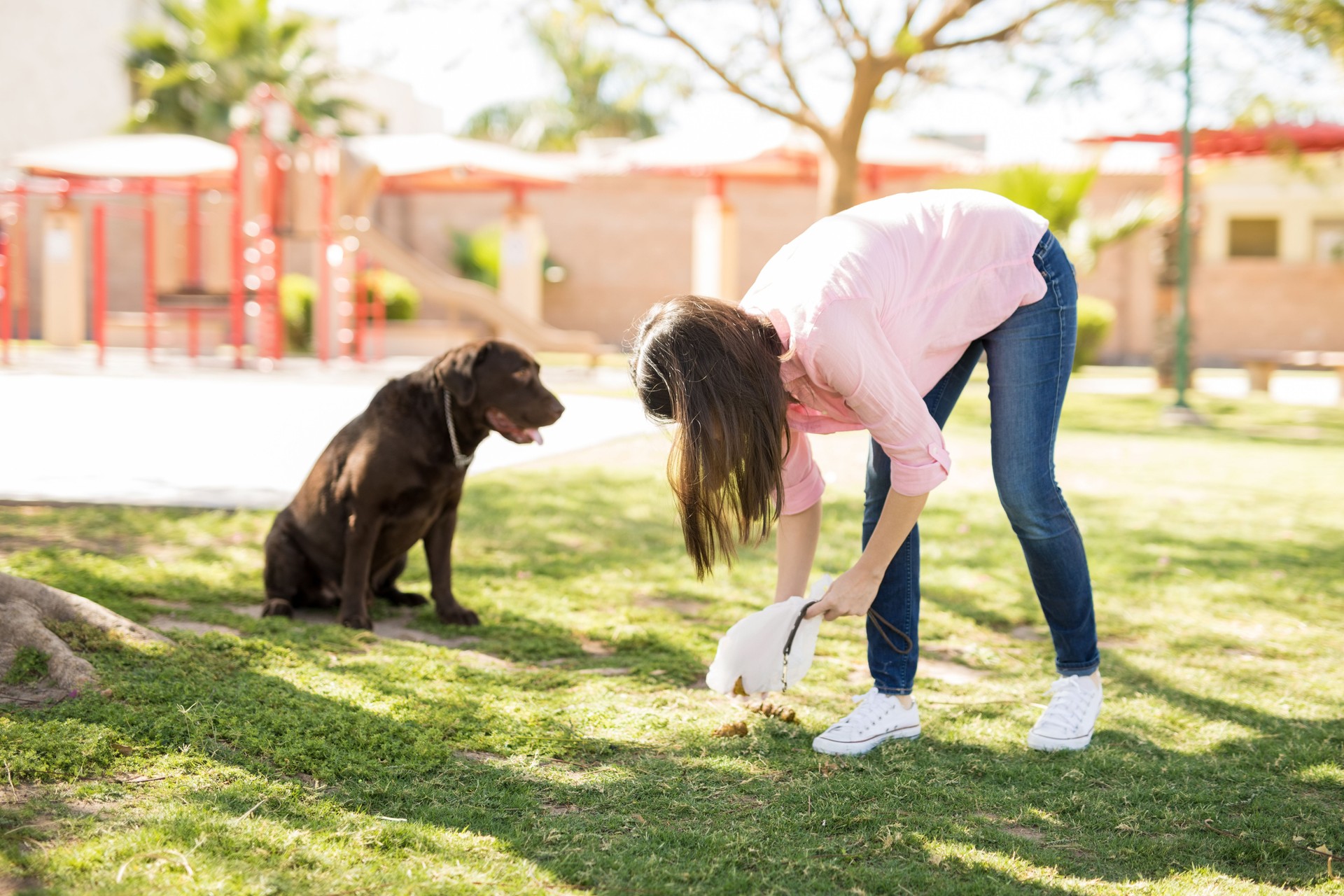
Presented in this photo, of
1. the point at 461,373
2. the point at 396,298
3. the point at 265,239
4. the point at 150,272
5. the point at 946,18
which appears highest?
the point at 946,18

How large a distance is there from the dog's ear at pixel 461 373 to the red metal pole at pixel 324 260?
1149 cm

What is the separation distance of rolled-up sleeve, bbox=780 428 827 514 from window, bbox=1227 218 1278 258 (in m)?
26.2

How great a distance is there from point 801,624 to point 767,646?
3.5 inches

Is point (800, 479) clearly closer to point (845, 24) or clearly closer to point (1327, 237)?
point (845, 24)

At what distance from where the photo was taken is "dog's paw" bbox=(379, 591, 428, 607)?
418cm

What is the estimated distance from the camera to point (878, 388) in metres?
2.16

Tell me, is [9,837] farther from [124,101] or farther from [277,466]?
[124,101]

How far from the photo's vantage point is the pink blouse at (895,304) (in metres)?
2.17

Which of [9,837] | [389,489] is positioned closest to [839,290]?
[9,837]

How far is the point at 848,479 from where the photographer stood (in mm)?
7258

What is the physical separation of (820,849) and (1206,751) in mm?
1175

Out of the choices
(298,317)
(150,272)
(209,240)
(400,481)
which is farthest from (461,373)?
(298,317)

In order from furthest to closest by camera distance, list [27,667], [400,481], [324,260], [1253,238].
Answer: [1253,238], [324,260], [400,481], [27,667]

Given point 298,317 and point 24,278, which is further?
point 298,317
